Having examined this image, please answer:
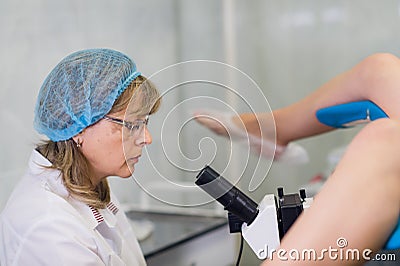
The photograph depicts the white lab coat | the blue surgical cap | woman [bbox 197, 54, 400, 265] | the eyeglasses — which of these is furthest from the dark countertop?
woman [bbox 197, 54, 400, 265]

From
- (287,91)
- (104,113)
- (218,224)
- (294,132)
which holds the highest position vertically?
(104,113)

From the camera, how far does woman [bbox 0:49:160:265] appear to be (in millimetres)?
1101

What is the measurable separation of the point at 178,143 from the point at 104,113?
0.27 m

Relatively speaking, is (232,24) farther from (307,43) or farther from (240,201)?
(240,201)

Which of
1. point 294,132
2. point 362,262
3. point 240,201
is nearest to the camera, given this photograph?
point 362,262

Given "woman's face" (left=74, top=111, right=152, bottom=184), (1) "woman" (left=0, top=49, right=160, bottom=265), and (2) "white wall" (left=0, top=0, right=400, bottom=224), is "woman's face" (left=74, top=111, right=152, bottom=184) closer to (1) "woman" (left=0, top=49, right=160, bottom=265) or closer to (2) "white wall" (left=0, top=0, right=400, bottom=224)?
(1) "woman" (left=0, top=49, right=160, bottom=265)

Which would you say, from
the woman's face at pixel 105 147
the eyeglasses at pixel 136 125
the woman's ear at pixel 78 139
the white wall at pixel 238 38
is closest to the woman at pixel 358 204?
the eyeglasses at pixel 136 125

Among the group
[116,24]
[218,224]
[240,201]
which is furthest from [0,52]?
[240,201]

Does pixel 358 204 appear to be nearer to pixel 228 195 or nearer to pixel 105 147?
pixel 228 195

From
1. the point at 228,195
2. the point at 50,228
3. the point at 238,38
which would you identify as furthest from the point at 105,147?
the point at 238,38

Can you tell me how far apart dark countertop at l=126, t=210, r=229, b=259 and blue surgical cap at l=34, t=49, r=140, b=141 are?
2.25 ft

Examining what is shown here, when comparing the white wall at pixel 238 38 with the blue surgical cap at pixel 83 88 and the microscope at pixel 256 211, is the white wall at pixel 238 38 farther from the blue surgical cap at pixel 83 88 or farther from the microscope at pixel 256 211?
the microscope at pixel 256 211

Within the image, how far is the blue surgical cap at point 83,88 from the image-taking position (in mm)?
1126

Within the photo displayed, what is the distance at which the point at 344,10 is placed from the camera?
2.26 meters
